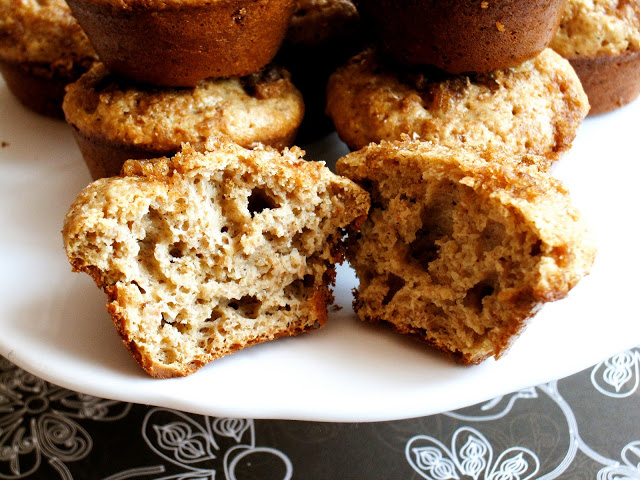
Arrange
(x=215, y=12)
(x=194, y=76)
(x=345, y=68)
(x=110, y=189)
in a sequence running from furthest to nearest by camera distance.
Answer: (x=345, y=68) < (x=194, y=76) < (x=215, y=12) < (x=110, y=189)

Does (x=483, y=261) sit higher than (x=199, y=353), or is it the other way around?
(x=483, y=261)

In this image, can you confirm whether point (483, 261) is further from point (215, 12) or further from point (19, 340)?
point (19, 340)

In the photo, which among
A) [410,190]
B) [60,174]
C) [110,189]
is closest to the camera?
[110,189]

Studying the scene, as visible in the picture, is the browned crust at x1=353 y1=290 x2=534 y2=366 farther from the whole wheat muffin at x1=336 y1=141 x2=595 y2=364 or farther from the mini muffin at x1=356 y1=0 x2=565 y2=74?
the mini muffin at x1=356 y1=0 x2=565 y2=74

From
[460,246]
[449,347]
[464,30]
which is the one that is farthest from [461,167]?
[464,30]

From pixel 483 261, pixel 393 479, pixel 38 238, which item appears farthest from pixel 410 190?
pixel 38 238

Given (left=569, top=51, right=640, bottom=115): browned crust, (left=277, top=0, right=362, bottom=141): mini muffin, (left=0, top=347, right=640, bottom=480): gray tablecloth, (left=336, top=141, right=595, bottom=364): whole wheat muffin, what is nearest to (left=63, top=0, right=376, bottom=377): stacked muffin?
(left=336, top=141, right=595, bottom=364): whole wheat muffin

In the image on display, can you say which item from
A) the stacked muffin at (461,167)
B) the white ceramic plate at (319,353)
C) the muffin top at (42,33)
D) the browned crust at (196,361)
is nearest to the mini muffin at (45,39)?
the muffin top at (42,33)
